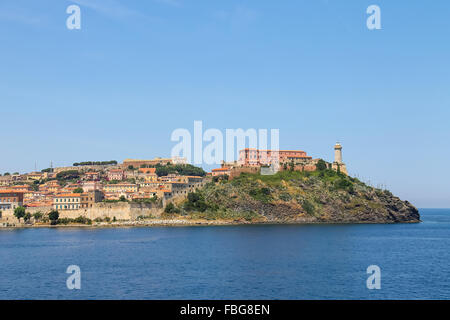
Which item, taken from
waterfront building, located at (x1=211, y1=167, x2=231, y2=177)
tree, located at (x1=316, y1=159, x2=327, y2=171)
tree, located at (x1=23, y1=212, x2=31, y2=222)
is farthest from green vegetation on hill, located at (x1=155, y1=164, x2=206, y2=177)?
tree, located at (x1=23, y1=212, x2=31, y2=222)

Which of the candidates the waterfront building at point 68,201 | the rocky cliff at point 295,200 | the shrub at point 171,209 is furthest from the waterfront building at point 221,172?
the waterfront building at point 68,201

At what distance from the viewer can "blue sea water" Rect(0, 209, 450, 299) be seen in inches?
1151

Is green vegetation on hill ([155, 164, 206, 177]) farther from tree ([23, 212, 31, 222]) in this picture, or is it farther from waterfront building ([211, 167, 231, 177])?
tree ([23, 212, 31, 222])

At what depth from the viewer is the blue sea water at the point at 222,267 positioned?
29.2 metres

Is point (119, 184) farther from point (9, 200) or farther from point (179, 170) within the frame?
point (179, 170)

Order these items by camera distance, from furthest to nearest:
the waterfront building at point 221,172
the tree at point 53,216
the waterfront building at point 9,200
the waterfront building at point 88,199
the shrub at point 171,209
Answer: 1. the waterfront building at point 221,172
2. the waterfront building at point 9,200
3. the shrub at point 171,209
4. the waterfront building at point 88,199
5. the tree at point 53,216

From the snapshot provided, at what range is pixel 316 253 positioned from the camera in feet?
157

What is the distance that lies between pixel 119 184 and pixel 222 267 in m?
70.8

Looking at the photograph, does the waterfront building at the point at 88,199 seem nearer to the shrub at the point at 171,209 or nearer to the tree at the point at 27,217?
the tree at the point at 27,217

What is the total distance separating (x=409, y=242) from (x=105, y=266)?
39733 mm

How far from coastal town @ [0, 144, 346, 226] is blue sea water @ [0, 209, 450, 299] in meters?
25.8

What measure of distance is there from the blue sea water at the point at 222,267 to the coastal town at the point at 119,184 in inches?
1015

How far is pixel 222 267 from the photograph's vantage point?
38.8 meters
